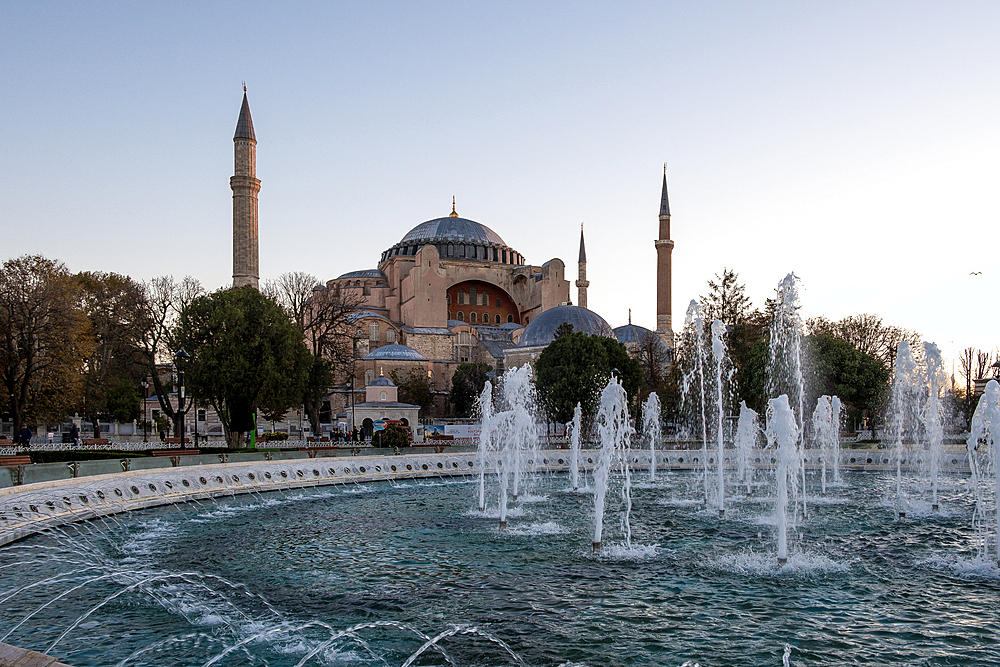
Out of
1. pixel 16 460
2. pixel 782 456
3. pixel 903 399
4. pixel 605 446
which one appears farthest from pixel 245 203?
pixel 782 456

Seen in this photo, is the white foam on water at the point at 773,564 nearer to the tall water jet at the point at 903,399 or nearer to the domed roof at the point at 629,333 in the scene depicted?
the tall water jet at the point at 903,399

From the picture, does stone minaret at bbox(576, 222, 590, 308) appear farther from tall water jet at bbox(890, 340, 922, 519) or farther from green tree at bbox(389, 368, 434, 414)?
tall water jet at bbox(890, 340, 922, 519)

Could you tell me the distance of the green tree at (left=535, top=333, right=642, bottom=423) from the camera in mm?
28953

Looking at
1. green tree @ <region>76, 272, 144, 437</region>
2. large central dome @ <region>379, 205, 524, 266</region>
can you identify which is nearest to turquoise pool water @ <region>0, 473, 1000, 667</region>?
green tree @ <region>76, 272, 144, 437</region>

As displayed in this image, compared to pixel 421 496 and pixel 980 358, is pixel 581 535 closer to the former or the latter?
pixel 421 496

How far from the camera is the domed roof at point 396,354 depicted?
1769 inches

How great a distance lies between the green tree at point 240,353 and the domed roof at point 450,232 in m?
37.5

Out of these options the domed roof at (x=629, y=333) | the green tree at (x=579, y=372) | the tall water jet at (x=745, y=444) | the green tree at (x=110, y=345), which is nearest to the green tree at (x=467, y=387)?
the domed roof at (x=629, y=333)

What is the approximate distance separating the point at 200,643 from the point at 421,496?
26.8 feet

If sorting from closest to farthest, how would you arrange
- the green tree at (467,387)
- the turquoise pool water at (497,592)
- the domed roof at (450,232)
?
the turquoise pool water at (497,592) → the green tree at (467,387) → the domed roof at (450,232)

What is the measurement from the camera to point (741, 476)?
16.5 meters

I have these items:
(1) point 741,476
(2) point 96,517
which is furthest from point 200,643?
(1) point 741,476

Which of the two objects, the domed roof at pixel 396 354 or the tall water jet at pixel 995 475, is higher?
the domed roof at pixel 396 354

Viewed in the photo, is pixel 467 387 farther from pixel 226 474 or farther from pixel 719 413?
pixel 719 413
